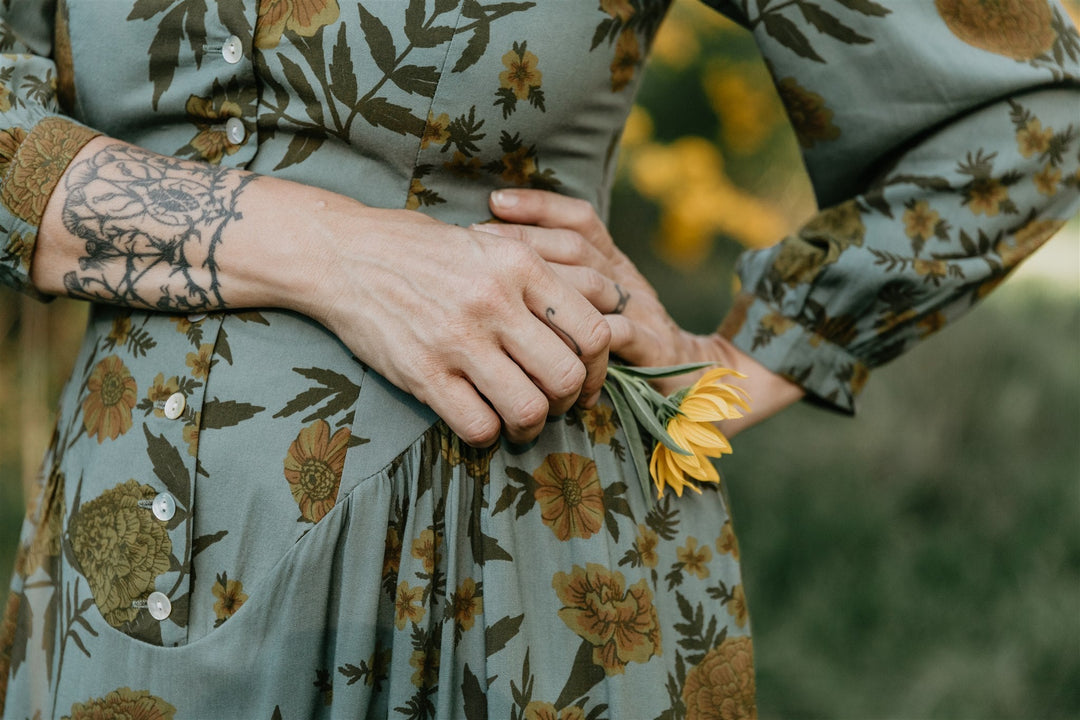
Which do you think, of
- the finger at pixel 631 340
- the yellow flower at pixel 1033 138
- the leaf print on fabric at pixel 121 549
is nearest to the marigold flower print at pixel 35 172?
the leaf print on fabric at pixel 121 549

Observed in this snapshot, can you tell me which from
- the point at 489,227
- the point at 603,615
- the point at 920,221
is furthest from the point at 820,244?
the point at 603,615

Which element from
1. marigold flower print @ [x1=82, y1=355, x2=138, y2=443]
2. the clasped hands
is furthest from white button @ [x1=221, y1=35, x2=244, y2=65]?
marigold flower print @ [x1=82, y1=355, x2=138, y2=443]

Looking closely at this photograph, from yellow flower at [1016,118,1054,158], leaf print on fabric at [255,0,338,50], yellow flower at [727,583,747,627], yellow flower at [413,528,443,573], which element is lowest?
yellow flower at [727,583,747,627]

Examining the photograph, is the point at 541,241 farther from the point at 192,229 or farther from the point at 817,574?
the point at 817,574

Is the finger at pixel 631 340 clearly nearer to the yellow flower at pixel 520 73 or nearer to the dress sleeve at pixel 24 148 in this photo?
the yellow flower at pixel 520 73

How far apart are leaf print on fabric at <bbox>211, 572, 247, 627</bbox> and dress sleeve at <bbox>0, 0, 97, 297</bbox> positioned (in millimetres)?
412

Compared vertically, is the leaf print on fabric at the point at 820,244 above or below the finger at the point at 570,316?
below

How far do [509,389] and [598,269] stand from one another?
277 millimetres

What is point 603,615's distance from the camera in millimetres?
986

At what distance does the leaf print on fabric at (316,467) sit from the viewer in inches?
35.7

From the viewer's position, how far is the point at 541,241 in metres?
1.05

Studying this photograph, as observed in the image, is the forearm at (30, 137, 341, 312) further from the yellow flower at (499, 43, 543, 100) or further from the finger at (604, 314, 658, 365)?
the finger at (604, 314, 658, 365)

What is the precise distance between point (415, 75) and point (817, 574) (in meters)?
2.81

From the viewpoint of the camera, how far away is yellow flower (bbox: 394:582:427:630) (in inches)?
36.3
